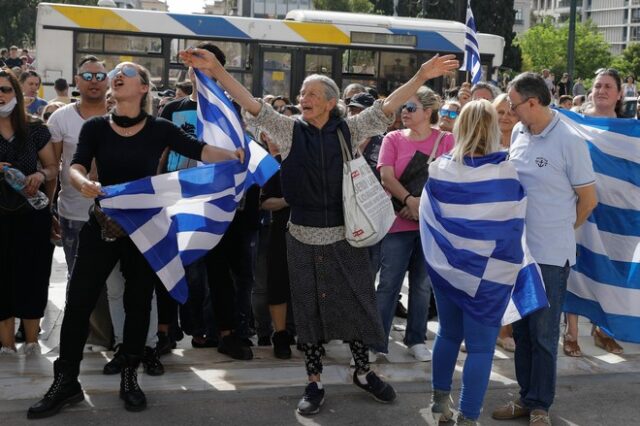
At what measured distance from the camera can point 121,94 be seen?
506 cm

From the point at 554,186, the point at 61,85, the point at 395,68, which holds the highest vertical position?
the point at 395,68

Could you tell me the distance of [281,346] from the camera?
20.2ft

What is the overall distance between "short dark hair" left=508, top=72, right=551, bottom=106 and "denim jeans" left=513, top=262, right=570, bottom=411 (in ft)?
3.13

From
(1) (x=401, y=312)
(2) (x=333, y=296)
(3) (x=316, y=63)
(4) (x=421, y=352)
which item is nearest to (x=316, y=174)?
(2) (x=333, y=296)

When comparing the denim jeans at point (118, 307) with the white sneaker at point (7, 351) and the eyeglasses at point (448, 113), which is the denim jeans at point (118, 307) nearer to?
the white sneaker at point (7, 351)

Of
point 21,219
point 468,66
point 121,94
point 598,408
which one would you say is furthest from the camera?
point 468,66

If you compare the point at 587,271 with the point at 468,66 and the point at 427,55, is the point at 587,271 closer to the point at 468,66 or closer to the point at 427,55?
the point at 468,66

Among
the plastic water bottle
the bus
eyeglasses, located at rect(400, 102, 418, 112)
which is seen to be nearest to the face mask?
the plastic water bottle

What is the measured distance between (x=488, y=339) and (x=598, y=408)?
1.23m

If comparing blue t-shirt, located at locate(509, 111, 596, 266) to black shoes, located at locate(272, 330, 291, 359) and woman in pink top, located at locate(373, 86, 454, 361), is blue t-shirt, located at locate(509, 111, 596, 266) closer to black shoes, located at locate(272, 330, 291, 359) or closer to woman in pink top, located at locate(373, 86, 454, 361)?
woman in pink top, located at locate(373, 86, 454, 361)

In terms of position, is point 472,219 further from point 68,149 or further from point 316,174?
point 68,149

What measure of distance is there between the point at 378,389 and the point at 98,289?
1774 mm

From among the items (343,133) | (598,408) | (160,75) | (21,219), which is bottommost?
(598,408)

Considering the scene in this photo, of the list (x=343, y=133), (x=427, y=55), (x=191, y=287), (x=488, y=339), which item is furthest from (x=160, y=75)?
(x=488, y=339)
